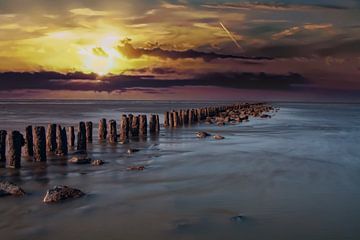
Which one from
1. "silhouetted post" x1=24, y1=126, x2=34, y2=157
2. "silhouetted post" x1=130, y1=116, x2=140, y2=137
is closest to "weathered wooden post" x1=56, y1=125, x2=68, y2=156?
"silhouetted post" x1=24, y1=126, x2=34, y2=157

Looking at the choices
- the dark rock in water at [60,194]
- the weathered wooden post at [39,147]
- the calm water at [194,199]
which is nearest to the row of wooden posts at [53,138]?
the weathered wooden post at [39,147]

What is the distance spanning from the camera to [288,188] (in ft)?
31.2

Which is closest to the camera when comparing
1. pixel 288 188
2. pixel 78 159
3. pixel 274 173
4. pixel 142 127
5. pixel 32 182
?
pixel 288 188

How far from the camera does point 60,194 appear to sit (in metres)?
8.24

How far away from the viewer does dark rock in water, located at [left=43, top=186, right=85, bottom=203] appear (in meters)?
8.13

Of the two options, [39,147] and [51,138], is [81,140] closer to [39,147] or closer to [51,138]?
[51,138]

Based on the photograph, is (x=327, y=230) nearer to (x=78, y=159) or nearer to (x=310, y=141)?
(x=78, y=159)

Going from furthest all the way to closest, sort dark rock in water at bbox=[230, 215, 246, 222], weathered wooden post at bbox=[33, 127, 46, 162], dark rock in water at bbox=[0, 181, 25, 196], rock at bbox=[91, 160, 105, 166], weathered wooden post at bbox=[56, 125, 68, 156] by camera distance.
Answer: weathered wooden post at bbox=[56, 125, 68, 156], weathered wooden post at bbox=[33, 127, 46, 162], rock at bbox=[91, 160, 105, 166], dark rock in water at bbox=[0, 181, 25, 196], dark rock in water at bbox=[230, 215, 246, 222]

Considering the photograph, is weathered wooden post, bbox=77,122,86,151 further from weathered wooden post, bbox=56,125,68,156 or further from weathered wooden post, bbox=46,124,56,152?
weathered wooden post, bbox=56,125,68,156

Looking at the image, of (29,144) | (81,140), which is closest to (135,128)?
(81,140)

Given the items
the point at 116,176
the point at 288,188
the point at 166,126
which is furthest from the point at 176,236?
the point at 166,126

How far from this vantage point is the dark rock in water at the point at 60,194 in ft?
26.7

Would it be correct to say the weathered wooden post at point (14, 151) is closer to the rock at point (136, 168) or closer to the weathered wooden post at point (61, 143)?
the weathered wooden post at point (61, 143)

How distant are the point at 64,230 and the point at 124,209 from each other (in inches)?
55.8
